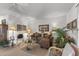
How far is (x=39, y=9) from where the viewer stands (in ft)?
7.72

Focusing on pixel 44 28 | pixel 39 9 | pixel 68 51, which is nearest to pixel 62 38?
pixel 68 51

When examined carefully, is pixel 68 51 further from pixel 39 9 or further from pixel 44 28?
pixel 39 9

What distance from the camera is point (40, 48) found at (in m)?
2.35

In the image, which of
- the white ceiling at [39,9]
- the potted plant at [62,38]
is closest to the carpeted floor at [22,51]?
the potted plant at [62,38]

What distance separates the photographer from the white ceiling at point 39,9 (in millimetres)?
2326

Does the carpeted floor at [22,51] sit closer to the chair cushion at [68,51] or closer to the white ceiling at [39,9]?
the chair cushion at [68,51]

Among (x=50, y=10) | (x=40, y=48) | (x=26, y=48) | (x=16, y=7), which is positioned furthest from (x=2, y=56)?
(x=50, y=10)

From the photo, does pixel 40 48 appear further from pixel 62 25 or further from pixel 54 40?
pixel 62 25

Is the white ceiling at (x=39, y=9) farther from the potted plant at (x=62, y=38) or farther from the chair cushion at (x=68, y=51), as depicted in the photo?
the chair cushion at (x=68, y=51)

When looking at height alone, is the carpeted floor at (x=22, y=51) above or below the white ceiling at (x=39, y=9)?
below

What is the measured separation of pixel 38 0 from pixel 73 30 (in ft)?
2.36

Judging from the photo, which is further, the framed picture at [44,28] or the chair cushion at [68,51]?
the framed picture at [44,28]

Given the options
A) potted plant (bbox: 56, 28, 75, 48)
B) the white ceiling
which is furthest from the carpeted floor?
the white ceiling

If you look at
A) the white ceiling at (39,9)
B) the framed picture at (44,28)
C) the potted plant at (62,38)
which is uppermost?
the white ceiling at (39,9)
